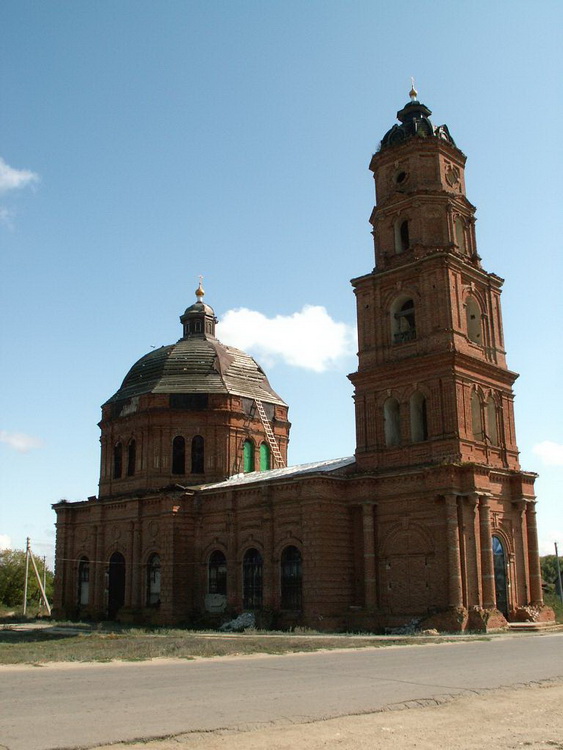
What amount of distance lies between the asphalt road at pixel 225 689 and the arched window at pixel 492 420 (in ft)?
47.9

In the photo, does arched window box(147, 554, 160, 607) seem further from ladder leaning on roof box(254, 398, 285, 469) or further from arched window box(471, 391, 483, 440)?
arched window box(471, 391, 483, 440)

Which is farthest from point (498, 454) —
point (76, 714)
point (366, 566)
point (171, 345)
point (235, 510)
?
point (76, 714)

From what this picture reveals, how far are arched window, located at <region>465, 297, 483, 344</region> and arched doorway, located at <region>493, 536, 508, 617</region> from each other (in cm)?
920

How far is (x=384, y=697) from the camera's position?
40.1ft

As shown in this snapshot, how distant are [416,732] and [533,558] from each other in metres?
26.5

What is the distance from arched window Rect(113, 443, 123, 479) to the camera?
4606cm

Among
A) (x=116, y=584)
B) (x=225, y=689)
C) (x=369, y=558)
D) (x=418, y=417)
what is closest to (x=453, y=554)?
(x=369, y=558)

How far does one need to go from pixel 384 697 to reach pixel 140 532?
3042 centimetres

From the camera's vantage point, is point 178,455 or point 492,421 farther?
point 178,455

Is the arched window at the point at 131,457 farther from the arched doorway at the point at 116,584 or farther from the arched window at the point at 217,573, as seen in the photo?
the arched window at the point at 217,573

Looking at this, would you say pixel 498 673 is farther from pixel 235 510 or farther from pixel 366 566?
pixel 235 510

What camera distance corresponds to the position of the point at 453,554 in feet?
98.8

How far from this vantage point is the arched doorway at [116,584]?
42.0 metres

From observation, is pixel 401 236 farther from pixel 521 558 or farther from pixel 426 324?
pixel 521 558
